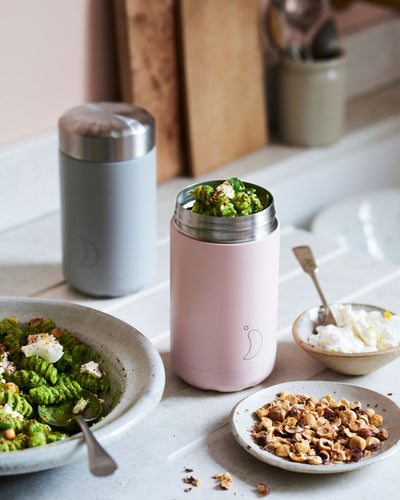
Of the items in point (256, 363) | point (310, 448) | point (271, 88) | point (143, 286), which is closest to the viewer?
point (310, 448)

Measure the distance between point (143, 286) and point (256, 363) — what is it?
0.99ft

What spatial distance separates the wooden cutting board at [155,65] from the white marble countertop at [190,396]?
0.57 feet

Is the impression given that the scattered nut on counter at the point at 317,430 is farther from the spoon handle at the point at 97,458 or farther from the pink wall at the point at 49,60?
the pink wall at the point at 49,60

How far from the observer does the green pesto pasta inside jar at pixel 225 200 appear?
2.93 ft

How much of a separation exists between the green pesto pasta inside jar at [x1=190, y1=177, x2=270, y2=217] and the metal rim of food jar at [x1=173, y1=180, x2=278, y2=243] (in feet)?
0.04

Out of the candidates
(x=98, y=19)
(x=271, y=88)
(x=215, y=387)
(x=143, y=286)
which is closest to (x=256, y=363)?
(x=215, y=387)

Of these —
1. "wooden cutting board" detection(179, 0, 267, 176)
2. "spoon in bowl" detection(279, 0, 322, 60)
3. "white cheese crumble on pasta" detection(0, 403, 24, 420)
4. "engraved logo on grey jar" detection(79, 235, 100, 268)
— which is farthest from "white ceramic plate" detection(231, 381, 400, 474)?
"spoon in bowl" detection(279, 0, 322, 60)

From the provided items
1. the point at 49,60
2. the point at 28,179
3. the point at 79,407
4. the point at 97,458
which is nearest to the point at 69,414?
the point at 79,407

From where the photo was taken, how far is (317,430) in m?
0.88

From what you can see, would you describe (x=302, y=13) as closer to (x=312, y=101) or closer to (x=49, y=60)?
(x=312, y=101)

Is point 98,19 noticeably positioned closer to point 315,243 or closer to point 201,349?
point 315,243

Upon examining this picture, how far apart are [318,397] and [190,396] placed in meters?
0.15

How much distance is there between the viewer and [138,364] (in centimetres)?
90

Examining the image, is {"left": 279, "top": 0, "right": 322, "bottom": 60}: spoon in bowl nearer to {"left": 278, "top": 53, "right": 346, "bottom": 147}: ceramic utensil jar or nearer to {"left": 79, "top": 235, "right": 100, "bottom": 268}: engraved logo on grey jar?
{"left": 278, "top": 53, "right": 346, "bottom": 147}: ceramic utensil jar
